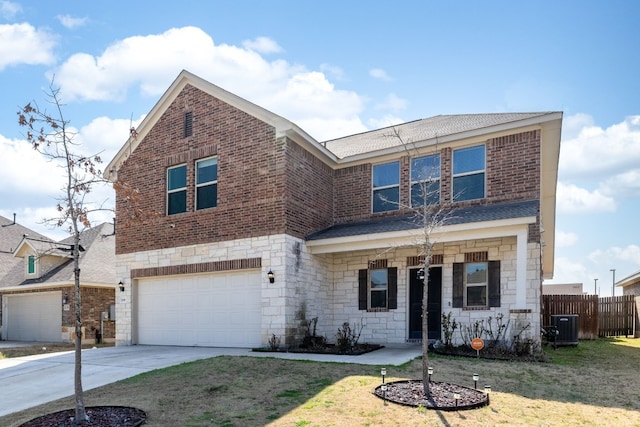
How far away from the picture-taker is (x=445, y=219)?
11562 millimetres

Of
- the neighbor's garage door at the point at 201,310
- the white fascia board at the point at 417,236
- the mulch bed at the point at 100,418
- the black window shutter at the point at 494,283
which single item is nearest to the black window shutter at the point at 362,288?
the white fascia board at the point at 417,236

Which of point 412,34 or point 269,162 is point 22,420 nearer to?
point 269,162

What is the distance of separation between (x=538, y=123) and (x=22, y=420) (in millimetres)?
11885

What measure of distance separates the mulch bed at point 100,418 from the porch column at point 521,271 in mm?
7883

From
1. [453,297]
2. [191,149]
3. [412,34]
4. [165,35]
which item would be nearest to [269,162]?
[191,149]

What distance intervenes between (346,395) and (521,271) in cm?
544

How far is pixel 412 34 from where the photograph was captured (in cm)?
1088

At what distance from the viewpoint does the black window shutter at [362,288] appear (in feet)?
43.7

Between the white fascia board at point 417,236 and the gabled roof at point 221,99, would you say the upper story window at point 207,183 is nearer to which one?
the gabled roof at point 221,99

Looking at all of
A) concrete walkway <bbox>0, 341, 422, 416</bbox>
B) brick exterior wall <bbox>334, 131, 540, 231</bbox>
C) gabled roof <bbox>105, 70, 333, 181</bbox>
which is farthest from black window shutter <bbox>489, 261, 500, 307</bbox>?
gabled roof <bbox>105, 70, 333, 181</bbox>

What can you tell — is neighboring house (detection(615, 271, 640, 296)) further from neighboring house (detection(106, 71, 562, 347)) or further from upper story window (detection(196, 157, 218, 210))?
upper story window (detection(196, 157, 218, 210))

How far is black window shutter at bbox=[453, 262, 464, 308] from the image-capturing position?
1202 cm

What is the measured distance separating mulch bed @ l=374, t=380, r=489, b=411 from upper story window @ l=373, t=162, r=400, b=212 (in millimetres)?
7114

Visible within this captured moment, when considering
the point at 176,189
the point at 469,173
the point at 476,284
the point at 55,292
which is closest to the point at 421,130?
the point at 469,173
